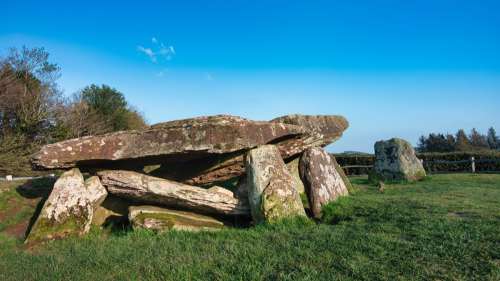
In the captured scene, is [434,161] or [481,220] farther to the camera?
[434,161]

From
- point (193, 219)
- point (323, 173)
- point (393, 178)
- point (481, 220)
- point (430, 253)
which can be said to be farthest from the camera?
point (393, 178)

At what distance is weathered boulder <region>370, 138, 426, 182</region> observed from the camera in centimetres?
1541

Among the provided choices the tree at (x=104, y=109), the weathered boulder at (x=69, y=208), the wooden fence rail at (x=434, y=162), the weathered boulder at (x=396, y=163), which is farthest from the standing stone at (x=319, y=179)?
the tree at (x=104, y=109)

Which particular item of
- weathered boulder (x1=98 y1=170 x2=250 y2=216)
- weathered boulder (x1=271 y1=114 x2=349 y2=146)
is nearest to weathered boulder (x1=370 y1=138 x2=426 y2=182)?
weathered boulder (x1=271 y1=114 x2=349 y2=146)

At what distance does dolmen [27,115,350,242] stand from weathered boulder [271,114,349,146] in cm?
149

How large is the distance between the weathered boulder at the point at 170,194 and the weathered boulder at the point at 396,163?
28.3ft

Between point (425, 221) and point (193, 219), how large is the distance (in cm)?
497

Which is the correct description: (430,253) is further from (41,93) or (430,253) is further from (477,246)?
(41,93)

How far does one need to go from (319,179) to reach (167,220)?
4121 millimetres

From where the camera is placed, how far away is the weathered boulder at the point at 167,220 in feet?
26.8

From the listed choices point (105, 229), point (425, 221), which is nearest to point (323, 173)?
point (425, 221)

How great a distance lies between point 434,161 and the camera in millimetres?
23516

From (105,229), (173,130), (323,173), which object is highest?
(173,130)

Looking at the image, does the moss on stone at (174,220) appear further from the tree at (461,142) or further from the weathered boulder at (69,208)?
the tree at (461,142)
